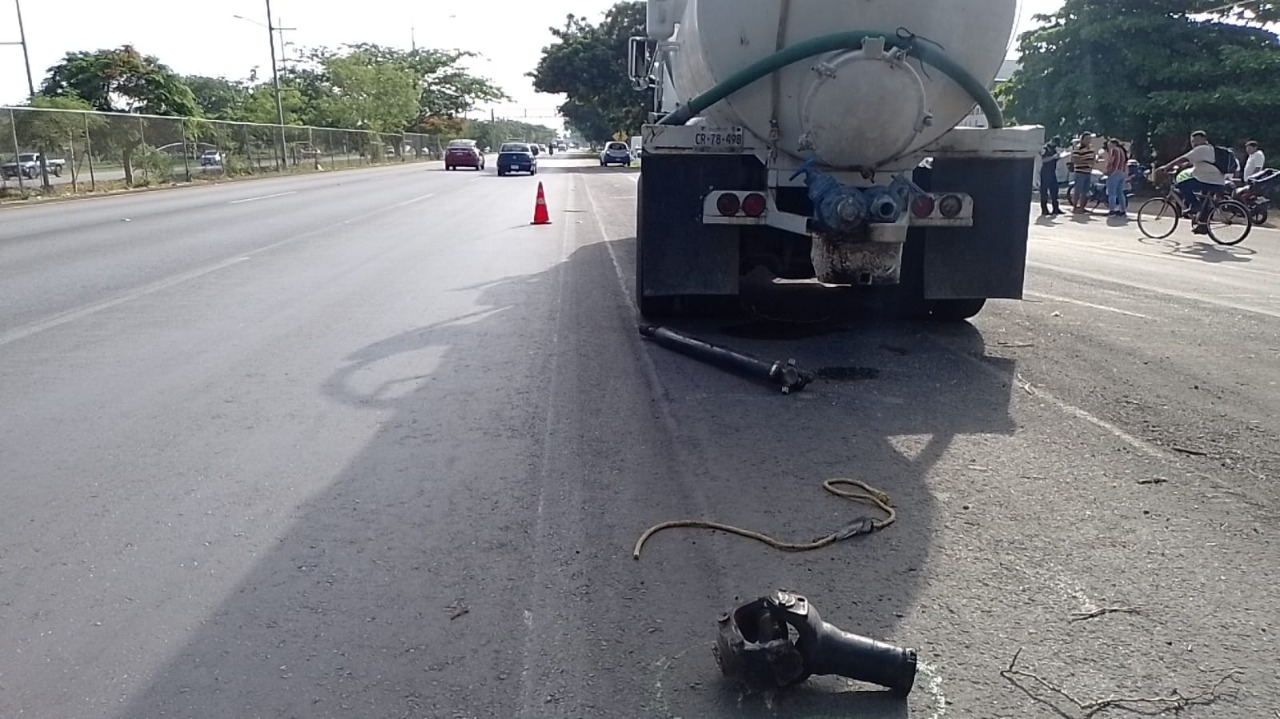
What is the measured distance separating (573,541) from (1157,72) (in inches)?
1050

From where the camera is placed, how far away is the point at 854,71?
5.95m

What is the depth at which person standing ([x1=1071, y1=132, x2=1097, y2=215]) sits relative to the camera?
69.7 ft

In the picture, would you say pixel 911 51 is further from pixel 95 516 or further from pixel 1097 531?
pixel 95 516

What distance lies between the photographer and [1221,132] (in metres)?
24.7

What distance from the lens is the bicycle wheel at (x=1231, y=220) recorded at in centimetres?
1539

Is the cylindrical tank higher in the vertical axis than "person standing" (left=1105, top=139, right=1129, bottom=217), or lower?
higher

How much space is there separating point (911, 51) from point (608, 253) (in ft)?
25.6

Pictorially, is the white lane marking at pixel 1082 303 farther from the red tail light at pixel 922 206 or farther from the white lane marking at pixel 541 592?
the white lane marking at pixel 541 592

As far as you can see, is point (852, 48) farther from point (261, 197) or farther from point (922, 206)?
point (261, 197)

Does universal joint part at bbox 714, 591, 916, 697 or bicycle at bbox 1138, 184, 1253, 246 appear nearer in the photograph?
universal joint part at bbox 714, 591, 916, 697

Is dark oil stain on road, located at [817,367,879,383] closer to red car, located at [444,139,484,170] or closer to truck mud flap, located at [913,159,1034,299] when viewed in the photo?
truck mud flap, located at [913,159,1034,299]

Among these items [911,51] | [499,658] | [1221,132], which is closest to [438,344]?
[911,51]

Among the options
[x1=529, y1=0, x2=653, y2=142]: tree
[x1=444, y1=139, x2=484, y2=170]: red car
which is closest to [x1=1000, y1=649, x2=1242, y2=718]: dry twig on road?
[x1=444, y1=139, x2=484, y2=170]: red car

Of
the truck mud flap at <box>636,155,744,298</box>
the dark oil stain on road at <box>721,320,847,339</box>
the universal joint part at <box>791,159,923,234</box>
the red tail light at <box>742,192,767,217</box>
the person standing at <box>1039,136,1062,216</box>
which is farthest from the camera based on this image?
the person standing at <box>1039,136,1062,216</box>
